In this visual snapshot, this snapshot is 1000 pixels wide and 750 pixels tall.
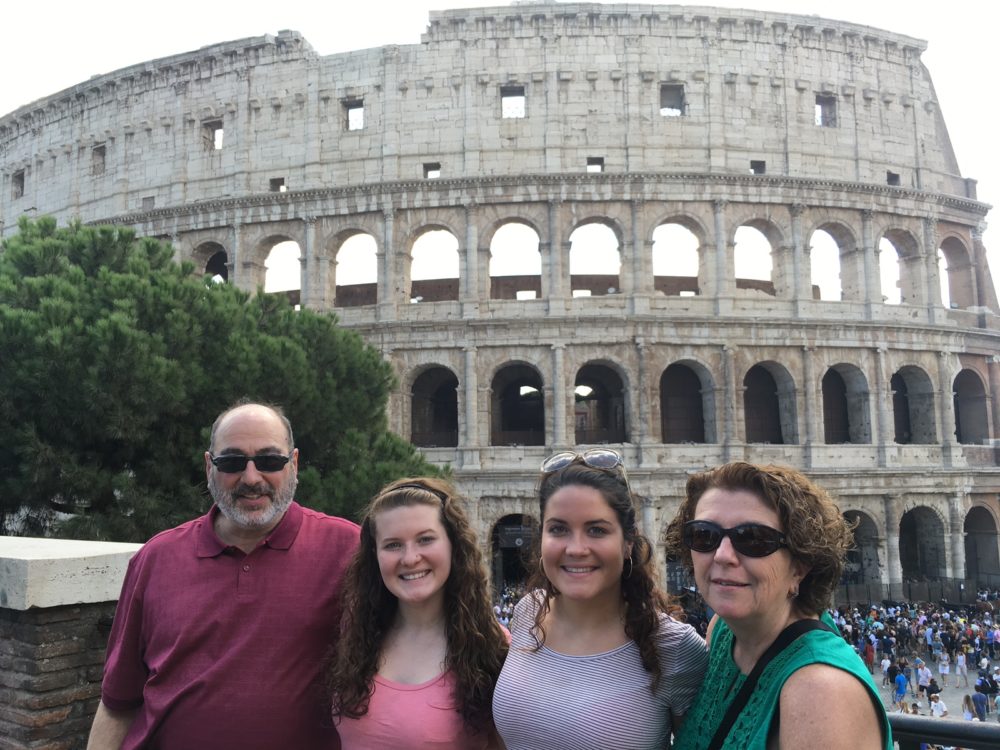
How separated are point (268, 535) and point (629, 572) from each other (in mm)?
1405

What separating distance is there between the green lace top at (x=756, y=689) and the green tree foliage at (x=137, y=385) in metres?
9.14

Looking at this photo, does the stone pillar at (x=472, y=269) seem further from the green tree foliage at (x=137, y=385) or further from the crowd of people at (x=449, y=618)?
the crowd of people at (x=449, y=618)

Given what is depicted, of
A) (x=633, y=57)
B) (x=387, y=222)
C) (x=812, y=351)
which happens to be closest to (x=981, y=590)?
(x=812, y=351)

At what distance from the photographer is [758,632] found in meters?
2.25

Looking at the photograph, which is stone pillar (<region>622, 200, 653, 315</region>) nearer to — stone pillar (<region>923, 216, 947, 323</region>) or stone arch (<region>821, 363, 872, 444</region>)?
stone arch (<region>821, 363, 872, 444</region>)

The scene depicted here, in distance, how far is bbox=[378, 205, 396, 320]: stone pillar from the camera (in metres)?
20.8

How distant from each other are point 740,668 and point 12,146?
3127cm

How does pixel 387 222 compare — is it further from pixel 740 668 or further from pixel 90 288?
pixel 740 668

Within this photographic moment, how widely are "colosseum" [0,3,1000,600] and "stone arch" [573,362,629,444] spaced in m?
0.09

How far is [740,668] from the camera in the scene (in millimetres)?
2291

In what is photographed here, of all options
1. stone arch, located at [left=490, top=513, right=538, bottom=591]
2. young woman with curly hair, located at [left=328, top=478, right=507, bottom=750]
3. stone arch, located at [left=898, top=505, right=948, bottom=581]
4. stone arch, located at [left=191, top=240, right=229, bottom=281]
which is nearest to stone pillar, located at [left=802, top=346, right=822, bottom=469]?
stone arch, located at [left=898, top=505, right=948, bottom=581]

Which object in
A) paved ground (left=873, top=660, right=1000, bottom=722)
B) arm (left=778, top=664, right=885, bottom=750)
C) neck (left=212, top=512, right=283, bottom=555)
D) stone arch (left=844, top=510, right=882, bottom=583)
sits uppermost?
neck (left=212, top=512, right=283, bottom=555)

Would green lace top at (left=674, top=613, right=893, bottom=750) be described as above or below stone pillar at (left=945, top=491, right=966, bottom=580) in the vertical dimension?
above

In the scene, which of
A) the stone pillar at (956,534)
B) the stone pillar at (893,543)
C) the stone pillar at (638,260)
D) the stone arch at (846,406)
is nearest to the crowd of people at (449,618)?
the stone pillar at (638,260)
